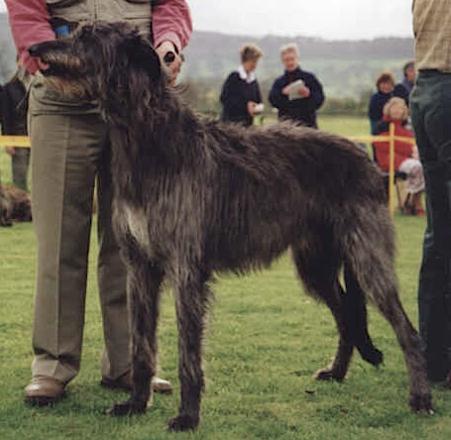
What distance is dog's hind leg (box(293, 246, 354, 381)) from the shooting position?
568cm

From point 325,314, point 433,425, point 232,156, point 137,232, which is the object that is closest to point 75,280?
point 137,232

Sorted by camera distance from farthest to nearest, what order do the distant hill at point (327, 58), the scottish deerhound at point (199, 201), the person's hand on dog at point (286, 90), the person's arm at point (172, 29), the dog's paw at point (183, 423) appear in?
the distant hill at point (327, 58)
the person's hand on dog at point (286, 90)
the person's arm at point (172, 29)
the dog's paw at point (183, 423)
the scottish deerhound at point (199, 201)

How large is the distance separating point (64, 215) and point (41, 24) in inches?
38.5

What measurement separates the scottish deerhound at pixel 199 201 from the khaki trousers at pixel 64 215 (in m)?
0.44

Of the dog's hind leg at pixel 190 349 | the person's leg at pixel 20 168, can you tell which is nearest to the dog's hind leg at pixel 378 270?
the dog's hind leg at pixel 190 349

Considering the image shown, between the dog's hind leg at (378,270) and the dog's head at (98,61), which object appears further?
the dog's hind leg at (378,270)

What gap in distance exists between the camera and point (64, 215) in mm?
5191

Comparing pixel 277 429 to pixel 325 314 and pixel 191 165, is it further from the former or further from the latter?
pixel 325 314

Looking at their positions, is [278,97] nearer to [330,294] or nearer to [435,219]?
[330,294]

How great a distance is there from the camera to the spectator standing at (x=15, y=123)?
495 inches

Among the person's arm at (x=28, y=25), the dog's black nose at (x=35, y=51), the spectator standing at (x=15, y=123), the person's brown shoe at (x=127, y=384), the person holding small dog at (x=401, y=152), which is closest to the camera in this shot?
the dog's black nose at (x=35, y=51)

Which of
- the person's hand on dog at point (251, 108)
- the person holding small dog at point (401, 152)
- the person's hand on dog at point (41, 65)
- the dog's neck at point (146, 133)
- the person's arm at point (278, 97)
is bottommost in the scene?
the person holding small dog at point (401, 152)

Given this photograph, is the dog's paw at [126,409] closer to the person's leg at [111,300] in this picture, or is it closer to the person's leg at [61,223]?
the person's leg at [111,300]

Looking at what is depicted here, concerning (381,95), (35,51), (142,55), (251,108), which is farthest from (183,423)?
(381,95)
